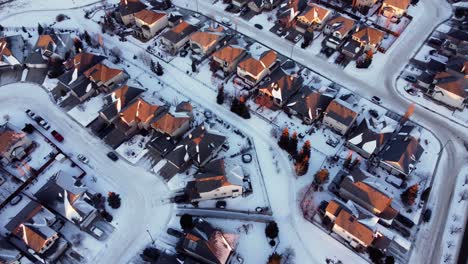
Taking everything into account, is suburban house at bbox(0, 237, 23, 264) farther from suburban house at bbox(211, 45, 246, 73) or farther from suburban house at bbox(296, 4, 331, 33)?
suburban house at bbox(296, 4, 331, 33)

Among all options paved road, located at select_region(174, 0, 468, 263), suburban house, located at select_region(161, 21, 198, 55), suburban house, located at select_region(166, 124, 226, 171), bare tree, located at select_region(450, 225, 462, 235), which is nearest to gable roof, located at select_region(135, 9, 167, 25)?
suburban house, located at select_region(161, 21, 198, 55)

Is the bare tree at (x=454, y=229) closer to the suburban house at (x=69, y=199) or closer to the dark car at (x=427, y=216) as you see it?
the dark car at (x=427, y=216)

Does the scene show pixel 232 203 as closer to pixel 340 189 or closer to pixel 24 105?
pixel 340 189

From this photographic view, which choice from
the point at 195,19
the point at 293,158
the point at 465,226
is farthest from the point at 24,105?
the point at 465,226

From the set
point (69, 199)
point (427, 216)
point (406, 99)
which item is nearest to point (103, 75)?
point (69, 199)

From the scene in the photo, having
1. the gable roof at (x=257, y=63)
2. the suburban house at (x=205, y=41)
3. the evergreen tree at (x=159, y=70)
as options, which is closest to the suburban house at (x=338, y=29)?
the gable roof at (x=257, y=63)

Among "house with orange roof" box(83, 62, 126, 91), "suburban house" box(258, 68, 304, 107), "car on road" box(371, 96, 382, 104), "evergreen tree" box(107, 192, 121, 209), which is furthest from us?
"car on road" box(371, 96, 382, 104)
